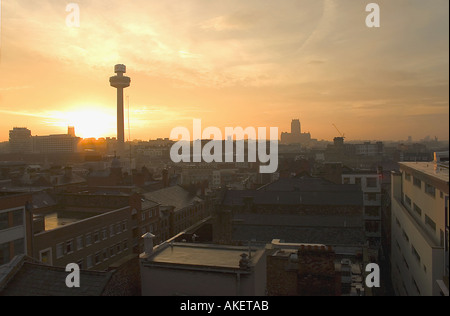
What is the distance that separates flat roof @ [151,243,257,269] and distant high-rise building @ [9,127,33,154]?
121812 mm

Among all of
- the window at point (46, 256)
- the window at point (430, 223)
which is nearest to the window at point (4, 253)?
the window at point (46, 256)

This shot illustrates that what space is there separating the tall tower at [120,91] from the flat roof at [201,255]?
574 ft

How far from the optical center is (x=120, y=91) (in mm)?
185875

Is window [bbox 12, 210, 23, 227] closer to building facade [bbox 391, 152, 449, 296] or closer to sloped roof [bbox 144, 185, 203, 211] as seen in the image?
sloped roof [bbox 144, 185, 203, 211]

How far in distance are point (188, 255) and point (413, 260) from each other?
461 inches

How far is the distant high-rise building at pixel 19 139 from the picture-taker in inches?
4531

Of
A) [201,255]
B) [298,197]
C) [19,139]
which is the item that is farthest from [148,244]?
[19,139]

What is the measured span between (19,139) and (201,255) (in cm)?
12552

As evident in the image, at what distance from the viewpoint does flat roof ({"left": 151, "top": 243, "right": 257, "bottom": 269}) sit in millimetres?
9195

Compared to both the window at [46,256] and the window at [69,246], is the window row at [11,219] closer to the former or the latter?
the window at [46,256]

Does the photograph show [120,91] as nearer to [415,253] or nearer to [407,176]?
[407,176]

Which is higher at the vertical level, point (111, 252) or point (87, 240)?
point (87, 240)

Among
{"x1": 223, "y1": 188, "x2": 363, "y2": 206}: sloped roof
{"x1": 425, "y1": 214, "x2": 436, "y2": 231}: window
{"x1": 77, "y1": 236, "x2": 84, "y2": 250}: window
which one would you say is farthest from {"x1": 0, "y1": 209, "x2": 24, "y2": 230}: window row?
{"x1": 425, "y1": 214, "x2": 436, "y2": 231}: window
